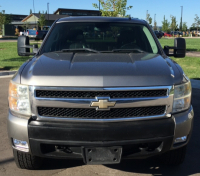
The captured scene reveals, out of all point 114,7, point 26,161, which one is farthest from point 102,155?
point 114,7

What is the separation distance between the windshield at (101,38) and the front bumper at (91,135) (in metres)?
1.48

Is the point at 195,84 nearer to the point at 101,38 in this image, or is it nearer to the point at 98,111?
the point at 101,38

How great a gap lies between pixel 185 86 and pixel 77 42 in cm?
187

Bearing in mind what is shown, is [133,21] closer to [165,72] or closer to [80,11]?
[165,72]

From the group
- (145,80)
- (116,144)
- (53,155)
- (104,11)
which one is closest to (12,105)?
(53,155)

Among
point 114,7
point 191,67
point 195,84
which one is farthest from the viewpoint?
point 114,7

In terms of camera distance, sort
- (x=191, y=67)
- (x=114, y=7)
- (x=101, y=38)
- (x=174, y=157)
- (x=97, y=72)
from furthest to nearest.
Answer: (x=114, y=7)
(x=191, y=67)
(x=101, y=38)
(x=174, y=157)
(x=97, y=72)

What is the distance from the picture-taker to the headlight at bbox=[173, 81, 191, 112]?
304 centimetres

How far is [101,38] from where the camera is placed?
446 cm

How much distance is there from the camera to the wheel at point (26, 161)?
3.35 meters

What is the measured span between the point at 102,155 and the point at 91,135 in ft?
0.82

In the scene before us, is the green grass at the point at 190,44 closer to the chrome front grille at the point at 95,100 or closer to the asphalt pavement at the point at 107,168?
the asphalt pavement at the point at 107,168

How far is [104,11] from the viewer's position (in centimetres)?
2116

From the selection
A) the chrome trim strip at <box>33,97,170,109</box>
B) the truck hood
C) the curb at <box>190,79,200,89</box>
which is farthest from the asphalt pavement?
the curb at <box>190,79,200,89</box>
